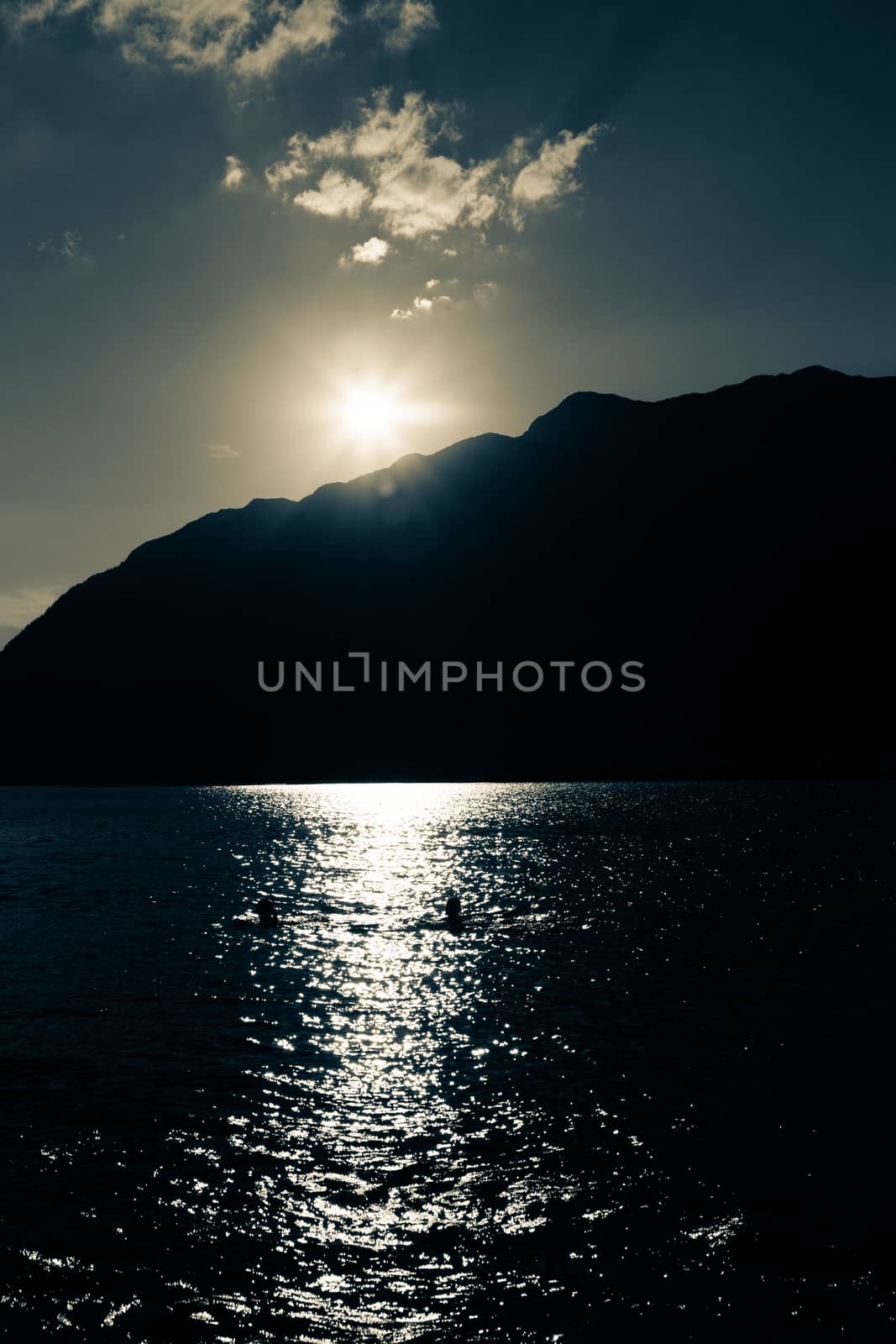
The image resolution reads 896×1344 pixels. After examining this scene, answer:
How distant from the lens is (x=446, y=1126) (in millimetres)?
19078

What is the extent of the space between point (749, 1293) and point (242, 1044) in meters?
15.9

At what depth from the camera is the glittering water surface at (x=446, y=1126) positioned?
1292 centimetres

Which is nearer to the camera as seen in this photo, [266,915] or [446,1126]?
[446,1126]

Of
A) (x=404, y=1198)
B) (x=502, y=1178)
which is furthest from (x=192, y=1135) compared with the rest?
(x=502, y=1178)

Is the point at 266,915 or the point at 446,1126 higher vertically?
the point at 446,1126

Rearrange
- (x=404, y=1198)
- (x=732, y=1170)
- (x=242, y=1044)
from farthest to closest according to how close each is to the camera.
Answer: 1. (x=242, y=1044)
2. (x=732, y=1170)
3. (x=404, y=1198)

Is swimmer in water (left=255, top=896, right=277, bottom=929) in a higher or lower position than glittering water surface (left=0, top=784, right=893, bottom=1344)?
lower

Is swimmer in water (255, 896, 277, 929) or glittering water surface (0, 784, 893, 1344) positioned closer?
glittering water surface (0, 784, 893, 1344)

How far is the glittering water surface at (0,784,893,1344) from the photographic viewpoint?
42.4ft

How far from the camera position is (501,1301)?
41.9ft

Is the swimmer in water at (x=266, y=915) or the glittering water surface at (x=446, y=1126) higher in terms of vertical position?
the glittering water surface at (x=446, y=1126)

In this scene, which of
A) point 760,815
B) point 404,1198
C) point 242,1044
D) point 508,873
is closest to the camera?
point 404,1198

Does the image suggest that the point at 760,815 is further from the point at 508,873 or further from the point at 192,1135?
the point at 192,1135

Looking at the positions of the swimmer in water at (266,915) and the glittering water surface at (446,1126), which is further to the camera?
the swimmer in water at (266,915)
